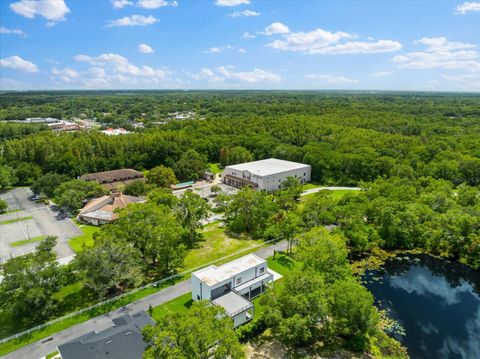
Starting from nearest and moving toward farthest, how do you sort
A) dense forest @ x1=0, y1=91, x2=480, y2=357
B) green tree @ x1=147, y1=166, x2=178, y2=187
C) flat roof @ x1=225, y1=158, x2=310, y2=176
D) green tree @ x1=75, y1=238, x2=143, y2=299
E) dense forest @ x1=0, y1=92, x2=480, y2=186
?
dense forest @ x1=0, y1=91, x2=480, y2=357 → green tree @ x1=75, y1=238, x2=143, y2=299 → green tree @ x1=147, y1=166, x2=178, y2=187 → flat roof @ x1=225, y1=158, x2=310, y2=176 → dense forest @ x1=0, y1=92, x2=480, y2=186

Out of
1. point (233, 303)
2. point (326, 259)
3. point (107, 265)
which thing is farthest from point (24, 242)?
point (326, 259)

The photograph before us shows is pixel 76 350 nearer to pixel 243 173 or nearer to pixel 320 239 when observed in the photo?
pixel 320 239

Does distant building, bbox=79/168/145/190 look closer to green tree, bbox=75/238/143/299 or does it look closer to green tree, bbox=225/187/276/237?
green tree, bbox=225/187/276/237

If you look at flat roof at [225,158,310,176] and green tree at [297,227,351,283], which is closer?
green tree at [297,227,351,283]

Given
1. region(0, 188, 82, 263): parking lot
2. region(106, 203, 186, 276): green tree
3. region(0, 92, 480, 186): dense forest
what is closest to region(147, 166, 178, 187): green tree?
region(0, 92, 480, 186): dense forest

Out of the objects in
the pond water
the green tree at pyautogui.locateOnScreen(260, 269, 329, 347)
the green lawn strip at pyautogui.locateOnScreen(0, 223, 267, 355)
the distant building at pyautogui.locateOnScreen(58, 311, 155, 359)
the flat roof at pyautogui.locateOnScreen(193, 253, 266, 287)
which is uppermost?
the green tree at pyautogui.locateOnScreen(260, 269, 329, 347)

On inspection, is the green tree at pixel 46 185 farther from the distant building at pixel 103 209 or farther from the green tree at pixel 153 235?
the green tree at pixel 153 235
